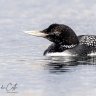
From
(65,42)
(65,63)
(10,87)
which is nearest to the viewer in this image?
(10,87)

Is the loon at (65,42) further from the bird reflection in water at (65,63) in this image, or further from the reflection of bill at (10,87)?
the reflection of bill at (10,87)

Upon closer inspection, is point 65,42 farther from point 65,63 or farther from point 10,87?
point 10,87

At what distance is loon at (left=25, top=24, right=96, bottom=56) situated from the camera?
16969 mm

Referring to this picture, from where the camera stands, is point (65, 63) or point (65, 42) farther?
point (65, 42)

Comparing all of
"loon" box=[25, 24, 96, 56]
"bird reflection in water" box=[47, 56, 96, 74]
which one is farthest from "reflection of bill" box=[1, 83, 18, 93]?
"loon" box=[25, 24, 96, 56]

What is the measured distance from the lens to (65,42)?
56.7 ft

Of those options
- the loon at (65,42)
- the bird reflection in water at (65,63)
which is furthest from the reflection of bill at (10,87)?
the loon at (65,42)

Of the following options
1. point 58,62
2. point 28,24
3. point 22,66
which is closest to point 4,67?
point 22,66

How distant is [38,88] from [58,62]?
341 cm

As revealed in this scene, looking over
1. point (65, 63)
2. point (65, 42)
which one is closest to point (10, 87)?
point (65, 63)

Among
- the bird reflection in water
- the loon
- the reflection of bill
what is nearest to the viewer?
the reflection of bill

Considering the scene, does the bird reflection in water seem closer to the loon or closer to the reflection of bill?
the loon

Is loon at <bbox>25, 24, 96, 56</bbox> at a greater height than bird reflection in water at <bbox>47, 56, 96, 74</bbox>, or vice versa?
loon at <bbox>25, 24, 96, 56</bbox>

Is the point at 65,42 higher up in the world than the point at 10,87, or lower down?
higher up
